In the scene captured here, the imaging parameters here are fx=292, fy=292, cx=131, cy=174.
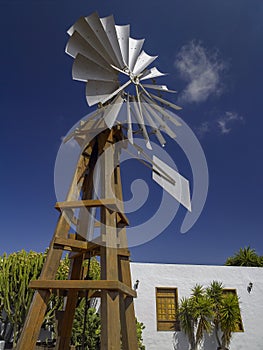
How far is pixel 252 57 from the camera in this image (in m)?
7.45

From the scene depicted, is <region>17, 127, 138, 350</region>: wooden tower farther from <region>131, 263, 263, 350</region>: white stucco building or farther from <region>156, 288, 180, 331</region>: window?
<region>156, 288, 180, 331</region>: window

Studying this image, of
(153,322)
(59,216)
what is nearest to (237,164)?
(153,322)

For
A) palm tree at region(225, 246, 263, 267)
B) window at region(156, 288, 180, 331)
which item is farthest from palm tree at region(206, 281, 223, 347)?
palm tree at region(225, 246, 263, 267)

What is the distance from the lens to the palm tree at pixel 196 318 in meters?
10.5

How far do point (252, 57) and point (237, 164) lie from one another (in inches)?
161

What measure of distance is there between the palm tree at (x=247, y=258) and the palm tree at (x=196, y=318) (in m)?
5.70

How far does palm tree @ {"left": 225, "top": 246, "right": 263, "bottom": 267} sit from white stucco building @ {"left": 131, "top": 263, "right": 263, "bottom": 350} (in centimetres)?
316

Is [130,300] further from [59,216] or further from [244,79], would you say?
[244,79]

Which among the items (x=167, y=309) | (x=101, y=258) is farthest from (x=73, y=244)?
(x=167, y=309)

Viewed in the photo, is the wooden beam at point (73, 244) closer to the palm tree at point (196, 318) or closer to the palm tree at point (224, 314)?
the palm tree at point (196, 318)

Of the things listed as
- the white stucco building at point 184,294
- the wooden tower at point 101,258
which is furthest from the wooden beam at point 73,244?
the white stucco building at point 184,294

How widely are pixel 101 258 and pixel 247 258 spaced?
46.7ft

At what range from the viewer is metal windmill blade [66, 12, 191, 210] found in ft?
12.6

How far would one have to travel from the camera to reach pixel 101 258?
3.38 metres
